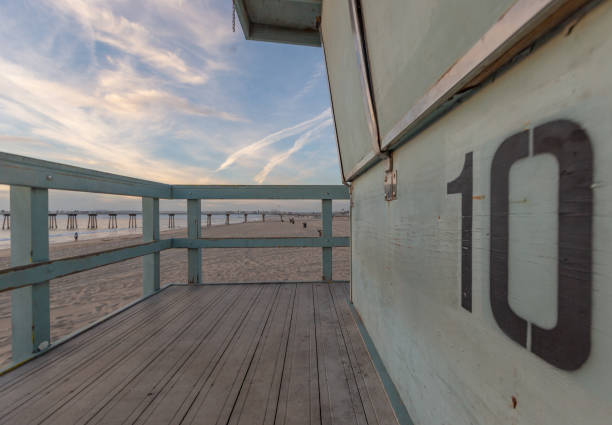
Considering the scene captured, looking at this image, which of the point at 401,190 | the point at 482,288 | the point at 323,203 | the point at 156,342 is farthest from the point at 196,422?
the point at 323,203

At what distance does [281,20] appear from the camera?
3398 millimetres

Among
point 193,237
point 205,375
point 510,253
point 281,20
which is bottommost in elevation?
point 205,375

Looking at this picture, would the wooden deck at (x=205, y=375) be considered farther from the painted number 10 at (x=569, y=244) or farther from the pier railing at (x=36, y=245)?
the painted number 10 at (x=569, y=244)

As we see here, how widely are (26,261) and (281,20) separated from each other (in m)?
3.96

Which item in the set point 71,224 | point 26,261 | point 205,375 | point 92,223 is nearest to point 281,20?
point 26,261

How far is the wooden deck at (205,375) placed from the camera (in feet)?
4.55

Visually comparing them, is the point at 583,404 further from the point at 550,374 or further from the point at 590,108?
the point at 590,108

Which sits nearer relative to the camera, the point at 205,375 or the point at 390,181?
the point at 390,181

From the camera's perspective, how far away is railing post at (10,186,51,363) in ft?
6.29

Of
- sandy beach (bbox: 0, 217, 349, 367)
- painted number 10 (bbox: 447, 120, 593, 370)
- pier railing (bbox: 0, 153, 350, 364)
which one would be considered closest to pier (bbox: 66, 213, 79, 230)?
sandy beach (bbox: 0, 217, 349, 367)

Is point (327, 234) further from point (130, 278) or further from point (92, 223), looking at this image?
point (92, 223)

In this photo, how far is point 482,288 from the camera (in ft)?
2.54

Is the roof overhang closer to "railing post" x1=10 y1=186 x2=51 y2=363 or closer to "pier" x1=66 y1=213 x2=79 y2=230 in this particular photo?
"railing post" x1=10 y1=186 x2=51 y2=363

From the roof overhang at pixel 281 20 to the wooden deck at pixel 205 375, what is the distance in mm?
3783
